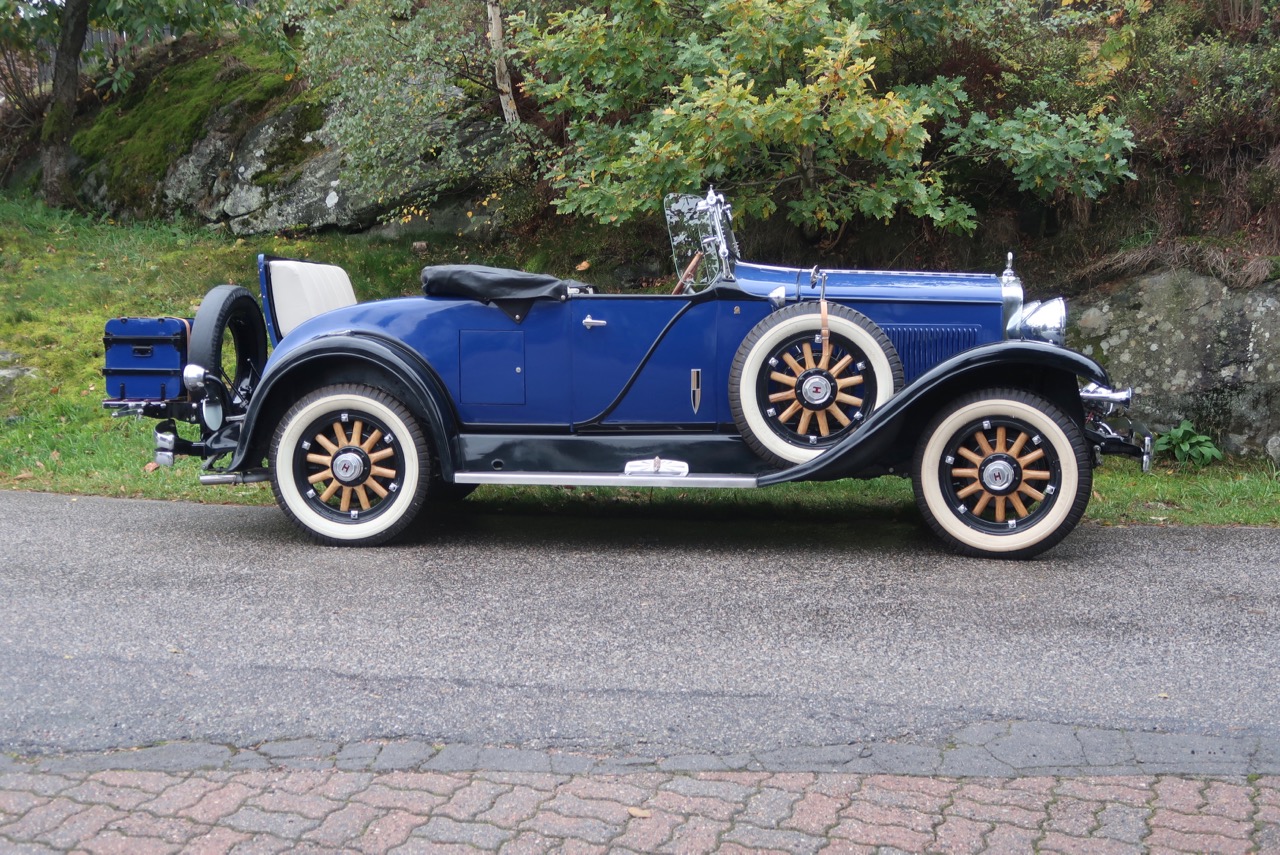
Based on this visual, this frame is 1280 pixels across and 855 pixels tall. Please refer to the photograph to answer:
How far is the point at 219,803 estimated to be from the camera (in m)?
2.86

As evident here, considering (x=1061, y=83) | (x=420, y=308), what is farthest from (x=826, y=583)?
(x=1061, y=83)

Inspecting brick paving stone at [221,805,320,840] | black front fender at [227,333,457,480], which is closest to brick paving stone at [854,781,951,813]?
brick paving stone at [221,805,320,840]

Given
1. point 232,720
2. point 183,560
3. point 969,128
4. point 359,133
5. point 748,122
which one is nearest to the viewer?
point 232,720

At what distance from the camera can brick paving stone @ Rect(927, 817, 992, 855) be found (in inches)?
105

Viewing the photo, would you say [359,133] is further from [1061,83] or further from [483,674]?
[483,674]

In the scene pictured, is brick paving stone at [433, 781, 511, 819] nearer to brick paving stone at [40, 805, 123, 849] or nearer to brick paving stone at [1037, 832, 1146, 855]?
brick paving stone at [40, 805, 123, 849]

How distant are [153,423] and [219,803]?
6.13m

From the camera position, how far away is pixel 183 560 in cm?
518

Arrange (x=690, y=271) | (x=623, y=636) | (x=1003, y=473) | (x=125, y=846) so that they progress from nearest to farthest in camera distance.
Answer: (x=125, y=846) < (x=623, y=636) < (x=1003, y=473) < (x=690, y=271)

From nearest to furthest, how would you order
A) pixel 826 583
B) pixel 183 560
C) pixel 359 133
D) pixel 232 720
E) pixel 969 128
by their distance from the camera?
1. pixel 232 720
2. pixel 826 583
3. pixel 183 560
4. pixel 969 128
5. pixel 359 133

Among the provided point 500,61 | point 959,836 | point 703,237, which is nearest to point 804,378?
point 703,237

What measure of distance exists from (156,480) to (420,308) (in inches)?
103

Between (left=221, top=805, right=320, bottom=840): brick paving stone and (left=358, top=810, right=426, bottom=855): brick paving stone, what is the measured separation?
152mm

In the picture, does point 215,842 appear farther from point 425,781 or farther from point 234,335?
point 234,335
